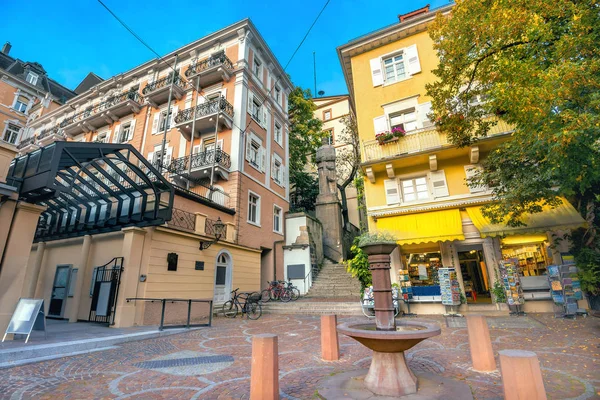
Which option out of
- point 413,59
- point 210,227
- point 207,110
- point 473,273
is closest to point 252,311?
point 210,227

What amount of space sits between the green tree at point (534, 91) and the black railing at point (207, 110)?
34.9 ft

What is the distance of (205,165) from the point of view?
1435 centimetres

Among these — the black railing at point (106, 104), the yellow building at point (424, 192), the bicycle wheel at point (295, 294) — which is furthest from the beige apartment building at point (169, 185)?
the yellow building at point (424, 192)

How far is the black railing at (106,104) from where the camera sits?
66.5 feet

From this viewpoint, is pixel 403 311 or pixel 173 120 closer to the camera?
pixel 403 311

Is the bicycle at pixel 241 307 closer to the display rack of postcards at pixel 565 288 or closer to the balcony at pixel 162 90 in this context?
the display rack of postcards at pixel 565 288

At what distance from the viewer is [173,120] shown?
59.1 ft

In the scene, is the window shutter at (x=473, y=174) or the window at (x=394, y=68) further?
the window at (x=394, y=68)

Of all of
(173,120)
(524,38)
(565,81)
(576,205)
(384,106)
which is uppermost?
(173,120)

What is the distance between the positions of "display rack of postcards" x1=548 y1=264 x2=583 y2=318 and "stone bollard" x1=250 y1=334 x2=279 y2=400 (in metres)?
10.8

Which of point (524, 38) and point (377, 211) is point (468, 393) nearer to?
point (524, 38)

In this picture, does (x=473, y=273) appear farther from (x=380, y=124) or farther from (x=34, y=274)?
(x=34, y=274)

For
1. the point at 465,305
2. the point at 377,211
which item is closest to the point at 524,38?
the point at 377,211

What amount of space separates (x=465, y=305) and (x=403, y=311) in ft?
7.77
